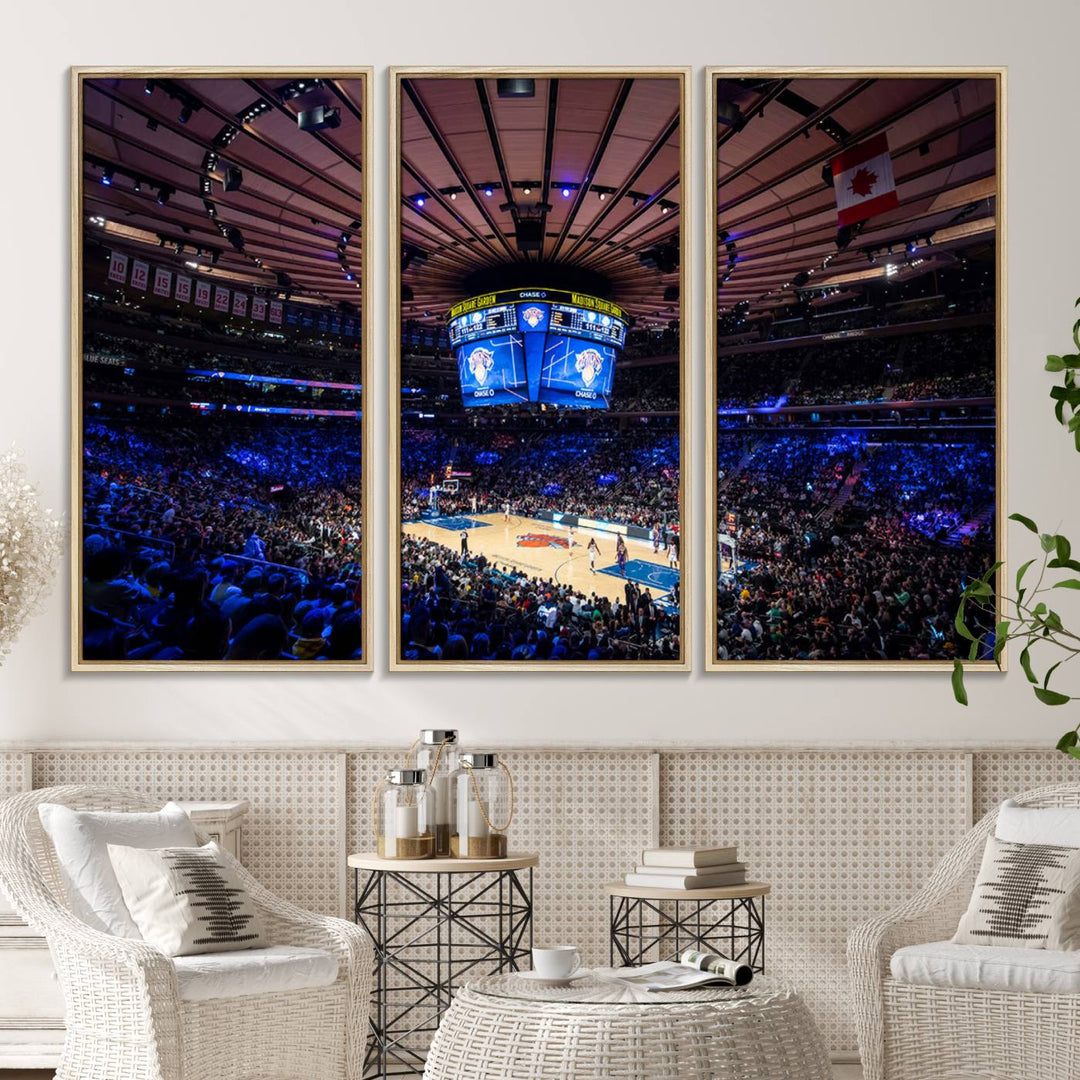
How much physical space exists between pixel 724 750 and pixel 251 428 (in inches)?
78.5

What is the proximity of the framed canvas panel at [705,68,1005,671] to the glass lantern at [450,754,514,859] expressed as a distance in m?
0.98

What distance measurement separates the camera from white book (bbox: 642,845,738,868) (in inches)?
150

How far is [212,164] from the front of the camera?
4.70 m

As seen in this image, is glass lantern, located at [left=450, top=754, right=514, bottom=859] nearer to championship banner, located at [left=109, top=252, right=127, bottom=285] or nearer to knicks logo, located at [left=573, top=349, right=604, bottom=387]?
knicks logo, located at [left=573, top=349, right=604, bottom=387]

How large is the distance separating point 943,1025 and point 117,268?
360 cm

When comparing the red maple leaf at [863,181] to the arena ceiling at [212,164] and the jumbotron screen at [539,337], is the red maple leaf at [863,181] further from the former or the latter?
the arena ceiling at [212,164]

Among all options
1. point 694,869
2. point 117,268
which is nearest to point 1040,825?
point 694,869

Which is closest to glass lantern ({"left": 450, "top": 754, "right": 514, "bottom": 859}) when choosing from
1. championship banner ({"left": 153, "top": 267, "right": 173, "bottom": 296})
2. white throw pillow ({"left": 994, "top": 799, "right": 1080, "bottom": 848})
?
white throw pillow ({"left": 994, "top": 799, "right": 1080, "bottom": 848})

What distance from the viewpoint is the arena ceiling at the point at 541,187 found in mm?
4688

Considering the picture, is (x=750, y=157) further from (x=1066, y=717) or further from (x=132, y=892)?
(x=132, y=892)

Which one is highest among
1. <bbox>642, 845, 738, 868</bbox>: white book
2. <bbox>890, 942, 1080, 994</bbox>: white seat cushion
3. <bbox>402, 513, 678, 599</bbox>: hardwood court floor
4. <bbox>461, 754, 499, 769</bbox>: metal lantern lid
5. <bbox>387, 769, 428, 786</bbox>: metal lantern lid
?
<bbox>402, 513, 678, 599</bbox>: hardwood court floor

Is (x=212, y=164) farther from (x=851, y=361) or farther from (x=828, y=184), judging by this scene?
(x=851, y=361)

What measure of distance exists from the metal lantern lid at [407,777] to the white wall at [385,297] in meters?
0.63

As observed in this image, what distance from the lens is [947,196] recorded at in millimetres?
4691
